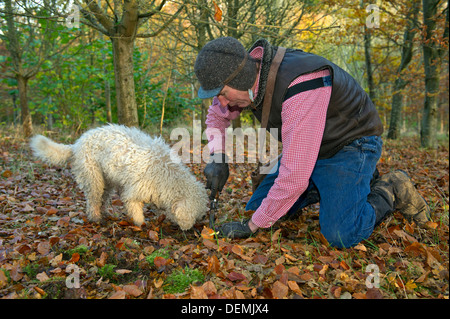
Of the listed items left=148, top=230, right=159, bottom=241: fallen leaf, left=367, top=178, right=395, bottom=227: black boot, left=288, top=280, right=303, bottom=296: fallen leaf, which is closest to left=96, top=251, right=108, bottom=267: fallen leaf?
left=148, top=230, right=159, bottom=241: fallen leaf

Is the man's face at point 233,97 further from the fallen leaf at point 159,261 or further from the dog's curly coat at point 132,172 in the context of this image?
the fallen leaf at point 159,261

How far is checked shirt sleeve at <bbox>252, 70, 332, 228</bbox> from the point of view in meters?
2.56

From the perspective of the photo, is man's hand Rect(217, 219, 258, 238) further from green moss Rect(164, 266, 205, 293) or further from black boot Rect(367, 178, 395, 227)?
black boot Rect(367, 178, 395, 227)

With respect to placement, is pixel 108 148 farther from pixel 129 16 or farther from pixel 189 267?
pixel 129 16

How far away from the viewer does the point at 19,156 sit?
621 centimetres

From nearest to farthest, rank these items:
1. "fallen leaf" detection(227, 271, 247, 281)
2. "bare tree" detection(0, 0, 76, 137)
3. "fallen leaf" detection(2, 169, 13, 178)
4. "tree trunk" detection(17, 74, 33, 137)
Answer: "fallen leaf" detection(227, 271, 247, 281) < "fallen leaf" detection(2, 169, 13, 178) < "bare tree" detection(0, 0, 76, 137) < "tree trunk" detection(17, 74, 33, 137)

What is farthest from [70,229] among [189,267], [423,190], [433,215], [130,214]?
[423,190]

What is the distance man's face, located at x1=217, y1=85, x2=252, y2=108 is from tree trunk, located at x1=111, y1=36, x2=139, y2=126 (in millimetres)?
3273

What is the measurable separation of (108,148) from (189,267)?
1.88 meters

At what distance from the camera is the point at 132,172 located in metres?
3.55

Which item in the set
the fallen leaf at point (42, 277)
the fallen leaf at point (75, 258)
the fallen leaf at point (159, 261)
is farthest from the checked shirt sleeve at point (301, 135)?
the fallen leaf at point (42, 277)

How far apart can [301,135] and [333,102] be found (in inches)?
21.1
